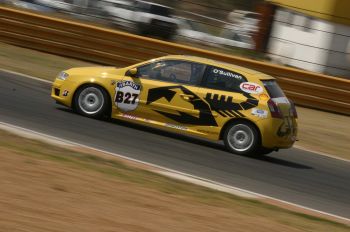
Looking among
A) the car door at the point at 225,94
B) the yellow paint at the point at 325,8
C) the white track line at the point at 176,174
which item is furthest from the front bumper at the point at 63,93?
the yellow paint at the point at 325,8

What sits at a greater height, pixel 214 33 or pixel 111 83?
pixel 214 33

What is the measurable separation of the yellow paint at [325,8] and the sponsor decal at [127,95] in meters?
11.0

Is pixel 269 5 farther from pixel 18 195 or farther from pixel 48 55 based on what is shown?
pixel 18 195

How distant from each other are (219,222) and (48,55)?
14.2m

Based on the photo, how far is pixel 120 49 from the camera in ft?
69.0

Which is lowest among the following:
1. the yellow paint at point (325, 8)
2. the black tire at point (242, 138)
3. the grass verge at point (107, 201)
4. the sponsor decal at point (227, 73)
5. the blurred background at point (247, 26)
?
the grass verge at point (107, 201)

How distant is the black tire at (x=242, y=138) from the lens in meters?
13.2

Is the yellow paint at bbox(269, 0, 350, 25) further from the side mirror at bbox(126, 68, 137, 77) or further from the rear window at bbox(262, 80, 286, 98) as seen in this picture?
the side mirror at bbox(126, 68, 137, 77)

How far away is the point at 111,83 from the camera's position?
13781 mm

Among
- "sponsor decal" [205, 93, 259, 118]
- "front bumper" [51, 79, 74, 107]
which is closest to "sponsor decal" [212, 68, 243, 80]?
"sponsor decal" [205, 93, 259, 118]

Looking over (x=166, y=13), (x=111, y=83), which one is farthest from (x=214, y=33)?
(x=111, y=83)

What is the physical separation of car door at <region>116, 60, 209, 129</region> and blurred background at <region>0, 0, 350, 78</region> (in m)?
8.39

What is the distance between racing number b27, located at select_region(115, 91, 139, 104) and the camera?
1362 cm

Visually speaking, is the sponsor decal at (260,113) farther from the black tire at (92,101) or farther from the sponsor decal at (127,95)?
the black tire at (92,101)
